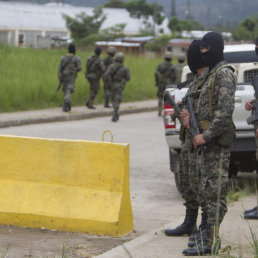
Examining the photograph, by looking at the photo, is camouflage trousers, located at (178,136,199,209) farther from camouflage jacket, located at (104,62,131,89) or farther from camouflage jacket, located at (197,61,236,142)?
camouflage jacket, located at (104,62,131,89)

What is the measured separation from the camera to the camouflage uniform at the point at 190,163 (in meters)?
6.09

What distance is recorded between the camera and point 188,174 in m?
6.33

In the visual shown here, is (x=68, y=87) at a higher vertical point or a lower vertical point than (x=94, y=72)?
lower

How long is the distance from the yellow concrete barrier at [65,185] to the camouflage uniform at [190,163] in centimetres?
58

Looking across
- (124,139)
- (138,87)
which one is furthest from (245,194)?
(138,87)

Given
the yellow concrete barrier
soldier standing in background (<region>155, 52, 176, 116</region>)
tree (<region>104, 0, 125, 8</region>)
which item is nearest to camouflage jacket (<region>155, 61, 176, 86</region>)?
soldier standing in background (<region>155, 52, 176, 116</region>)

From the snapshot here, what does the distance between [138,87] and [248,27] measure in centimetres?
6567

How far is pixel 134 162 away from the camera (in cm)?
1215

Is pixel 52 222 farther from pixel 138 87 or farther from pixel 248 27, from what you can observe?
pixel 248 27

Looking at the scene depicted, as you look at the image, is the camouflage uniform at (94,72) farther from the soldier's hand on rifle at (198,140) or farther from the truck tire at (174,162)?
the soldier's hand on rifle at (198,140)

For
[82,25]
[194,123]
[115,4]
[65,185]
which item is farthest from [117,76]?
[115,4]

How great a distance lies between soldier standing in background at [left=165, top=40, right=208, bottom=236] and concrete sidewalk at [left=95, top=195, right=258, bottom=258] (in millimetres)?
115

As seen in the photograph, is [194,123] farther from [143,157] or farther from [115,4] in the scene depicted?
[115,4]

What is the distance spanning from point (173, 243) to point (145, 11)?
409ft
